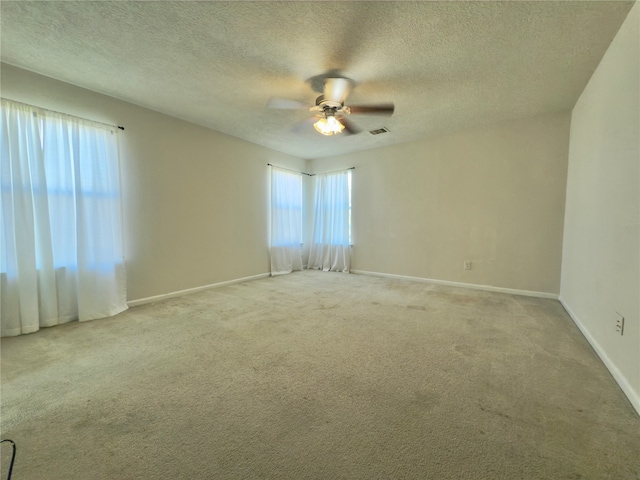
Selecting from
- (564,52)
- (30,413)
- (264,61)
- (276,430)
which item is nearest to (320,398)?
(276,430)

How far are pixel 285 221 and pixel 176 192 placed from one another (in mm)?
2134

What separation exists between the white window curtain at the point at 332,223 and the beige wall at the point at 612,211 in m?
3.35

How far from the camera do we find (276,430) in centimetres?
124

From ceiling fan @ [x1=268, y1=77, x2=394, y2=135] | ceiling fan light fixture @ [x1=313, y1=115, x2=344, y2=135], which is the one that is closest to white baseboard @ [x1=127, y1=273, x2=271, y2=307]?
ceiling fan @ [x1=268, y1=77, x2=394, y2=135]

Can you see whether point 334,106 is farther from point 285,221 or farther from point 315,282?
point 285,221

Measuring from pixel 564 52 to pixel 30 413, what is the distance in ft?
14.5

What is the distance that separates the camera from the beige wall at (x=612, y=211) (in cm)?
155

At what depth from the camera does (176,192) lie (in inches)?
138

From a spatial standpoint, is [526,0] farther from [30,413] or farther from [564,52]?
[30,413]

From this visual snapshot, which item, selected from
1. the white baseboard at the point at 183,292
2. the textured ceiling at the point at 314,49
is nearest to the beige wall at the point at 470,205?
the textured ceiling at the point at 314,49

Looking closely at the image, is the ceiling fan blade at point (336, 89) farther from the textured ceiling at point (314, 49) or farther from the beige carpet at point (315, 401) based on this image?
the beige carpet at point (315, 401)

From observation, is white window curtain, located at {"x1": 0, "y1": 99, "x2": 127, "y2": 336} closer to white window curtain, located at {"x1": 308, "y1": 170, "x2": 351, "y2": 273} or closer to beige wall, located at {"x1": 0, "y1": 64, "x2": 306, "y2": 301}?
beige wall, located at {"x1": 0, "y1": 64, "x2": 306, "y2": 301}

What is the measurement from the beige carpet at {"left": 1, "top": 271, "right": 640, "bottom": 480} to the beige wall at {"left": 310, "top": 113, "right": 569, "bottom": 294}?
1249mm

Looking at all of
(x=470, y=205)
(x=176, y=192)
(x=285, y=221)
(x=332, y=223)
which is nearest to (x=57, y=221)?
(x=176, y=192)
